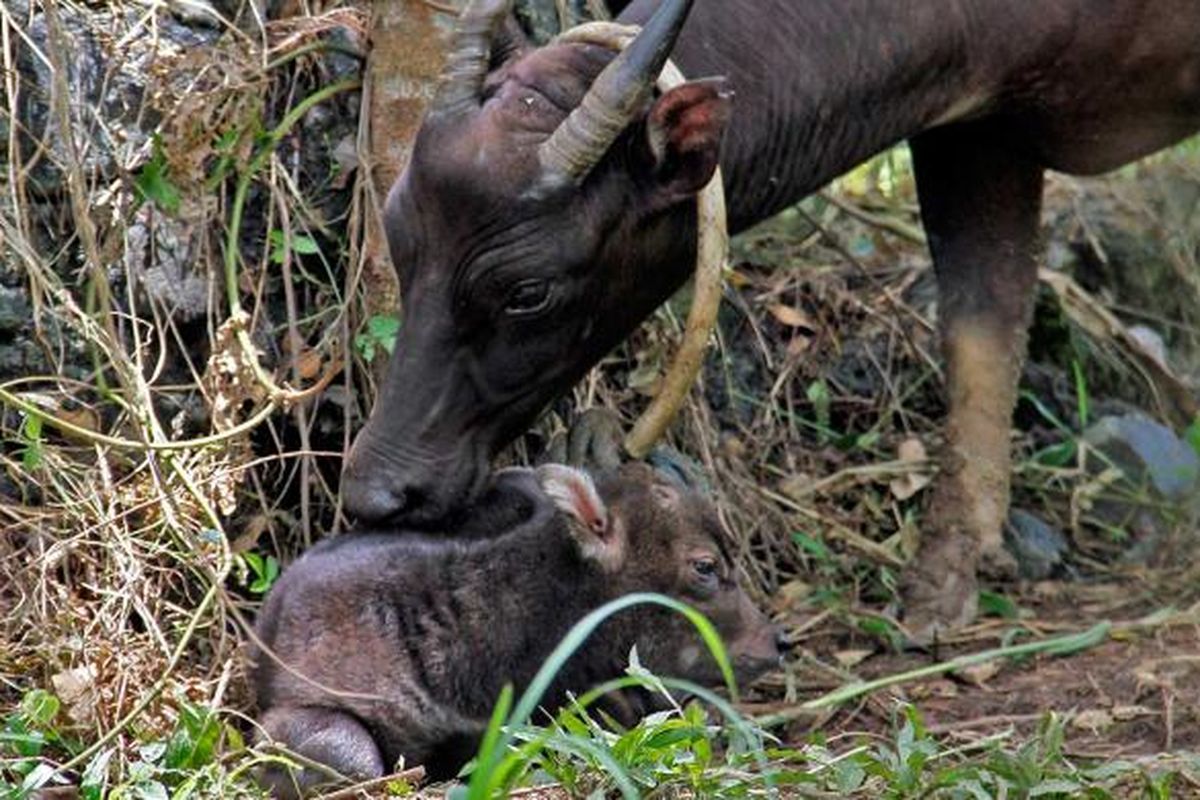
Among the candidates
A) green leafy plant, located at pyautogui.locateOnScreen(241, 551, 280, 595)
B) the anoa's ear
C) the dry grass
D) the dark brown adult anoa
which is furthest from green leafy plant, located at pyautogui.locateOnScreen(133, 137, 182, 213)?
the anoa's ear

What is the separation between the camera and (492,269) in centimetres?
540

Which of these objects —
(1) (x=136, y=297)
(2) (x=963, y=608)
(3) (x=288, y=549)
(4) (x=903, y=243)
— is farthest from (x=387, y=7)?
(4) (x=903, y=243)

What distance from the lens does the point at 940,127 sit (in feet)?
22.5

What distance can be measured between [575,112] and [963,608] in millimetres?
2269

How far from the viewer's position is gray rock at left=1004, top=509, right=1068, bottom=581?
746cm

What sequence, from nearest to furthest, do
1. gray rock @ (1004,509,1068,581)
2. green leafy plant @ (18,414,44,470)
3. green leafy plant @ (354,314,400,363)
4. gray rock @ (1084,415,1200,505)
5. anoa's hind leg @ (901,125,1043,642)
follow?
green leafy plant @ (18,414,44,470), green leafy plant @ (354,314,400,363), anoa's hind leg @ (901,125,1043,642), gray rock @ (1004,509,1068,581), gray rock @ (1084,415,1200,505)

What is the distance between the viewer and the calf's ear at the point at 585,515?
5285mm

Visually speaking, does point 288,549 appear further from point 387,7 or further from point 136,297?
point 387,7

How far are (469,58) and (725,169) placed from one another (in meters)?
0.80

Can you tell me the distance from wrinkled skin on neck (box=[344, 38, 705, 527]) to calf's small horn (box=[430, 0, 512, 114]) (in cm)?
4

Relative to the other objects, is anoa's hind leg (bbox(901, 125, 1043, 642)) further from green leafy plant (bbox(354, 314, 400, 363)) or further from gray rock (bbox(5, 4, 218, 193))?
gray rock (bbox(5, 4, 218, 193))

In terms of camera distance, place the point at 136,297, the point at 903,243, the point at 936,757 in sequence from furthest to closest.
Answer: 1. the point at 903,243
2. the point at 136,297
3. the point at 936,757

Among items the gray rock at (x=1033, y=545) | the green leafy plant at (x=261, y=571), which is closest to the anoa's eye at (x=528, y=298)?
the green leafy plant at (x=261, y=571)

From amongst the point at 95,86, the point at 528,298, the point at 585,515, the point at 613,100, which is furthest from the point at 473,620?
the point at 95,86
